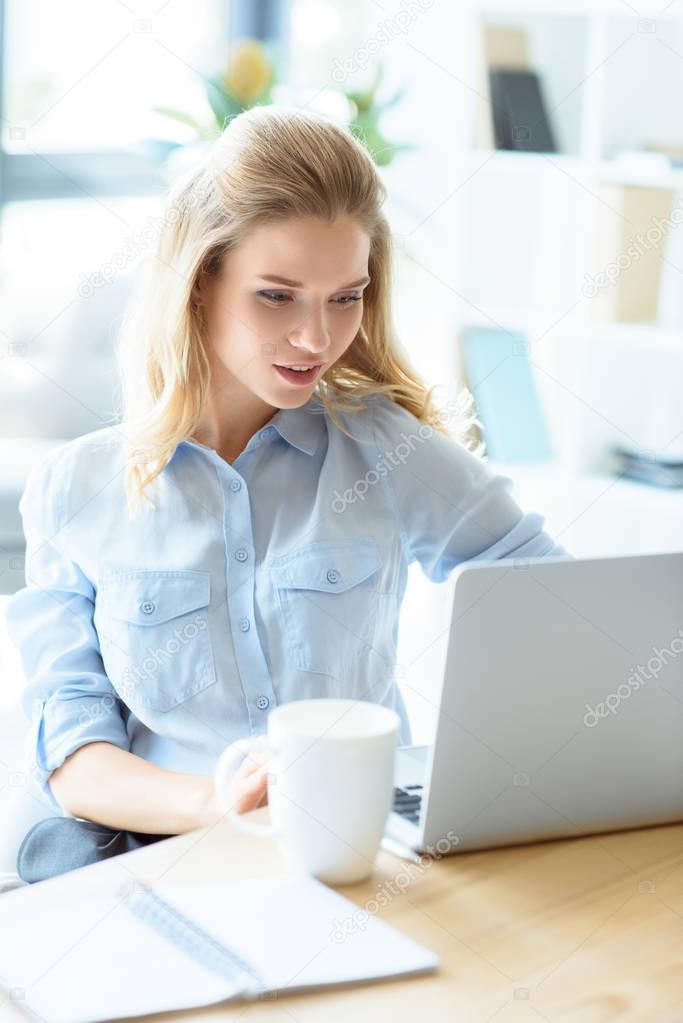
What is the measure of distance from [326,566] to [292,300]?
0.30m

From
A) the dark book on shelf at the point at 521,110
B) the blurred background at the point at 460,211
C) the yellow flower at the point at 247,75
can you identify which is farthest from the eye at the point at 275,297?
the yellow flower at the point at 247,75

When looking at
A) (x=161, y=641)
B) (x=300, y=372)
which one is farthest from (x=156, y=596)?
(x=300, y=372)

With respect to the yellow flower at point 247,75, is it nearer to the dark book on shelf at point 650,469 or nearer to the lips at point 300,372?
the dark book on shelf at point 650,469

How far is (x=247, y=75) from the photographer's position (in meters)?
4.01

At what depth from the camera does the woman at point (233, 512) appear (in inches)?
55.7

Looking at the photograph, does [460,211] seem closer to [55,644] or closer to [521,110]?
[521,110]

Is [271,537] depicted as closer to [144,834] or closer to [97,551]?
[97,551]

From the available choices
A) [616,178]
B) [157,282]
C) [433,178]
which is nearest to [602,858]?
[157,282]

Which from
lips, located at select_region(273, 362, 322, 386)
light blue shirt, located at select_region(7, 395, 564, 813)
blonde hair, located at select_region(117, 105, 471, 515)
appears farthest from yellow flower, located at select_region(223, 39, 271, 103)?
lips, located at select_region(273, 362, 322, 386)

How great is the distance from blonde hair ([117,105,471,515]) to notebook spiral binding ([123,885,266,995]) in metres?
0.65

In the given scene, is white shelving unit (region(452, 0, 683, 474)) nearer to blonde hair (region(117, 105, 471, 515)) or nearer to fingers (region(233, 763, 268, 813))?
blonde hair (region(117, 105, 471, 515))

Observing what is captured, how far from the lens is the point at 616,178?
3.36 metres

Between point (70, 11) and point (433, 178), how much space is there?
4.32 feet

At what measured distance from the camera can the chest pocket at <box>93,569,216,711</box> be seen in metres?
1.44
